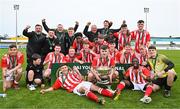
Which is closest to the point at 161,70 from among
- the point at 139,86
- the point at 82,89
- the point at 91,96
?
the point at 139,86

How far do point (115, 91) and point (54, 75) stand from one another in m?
1.95

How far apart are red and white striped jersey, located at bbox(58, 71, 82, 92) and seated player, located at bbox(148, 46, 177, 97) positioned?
2.04 m

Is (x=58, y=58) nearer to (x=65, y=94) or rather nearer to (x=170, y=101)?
(x=65, y=94)

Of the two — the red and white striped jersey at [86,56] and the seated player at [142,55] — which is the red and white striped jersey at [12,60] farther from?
the seated player at [142,55]

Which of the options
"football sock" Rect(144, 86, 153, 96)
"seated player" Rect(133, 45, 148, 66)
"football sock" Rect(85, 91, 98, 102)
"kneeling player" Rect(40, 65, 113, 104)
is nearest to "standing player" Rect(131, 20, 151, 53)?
"seated player" Rect(133, 45, 148, 66)

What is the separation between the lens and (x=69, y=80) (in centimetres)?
878

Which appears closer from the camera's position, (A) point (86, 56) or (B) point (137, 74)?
(B) point (137, 74)

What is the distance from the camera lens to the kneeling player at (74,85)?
8.43m

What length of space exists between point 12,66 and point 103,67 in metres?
2.67

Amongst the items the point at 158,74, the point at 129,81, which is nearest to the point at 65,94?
the point at 129,81

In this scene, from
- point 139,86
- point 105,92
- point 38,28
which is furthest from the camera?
point 38,28

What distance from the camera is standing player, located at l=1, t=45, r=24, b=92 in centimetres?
921

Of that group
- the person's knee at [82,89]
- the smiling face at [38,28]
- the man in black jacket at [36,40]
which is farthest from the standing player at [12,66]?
the person's knee at [82,89]

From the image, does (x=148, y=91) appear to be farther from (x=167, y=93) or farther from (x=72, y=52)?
(x=72, y=52)
